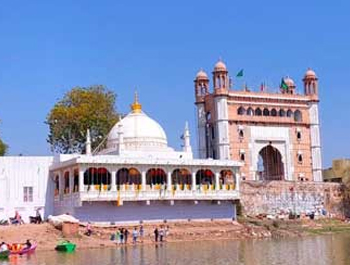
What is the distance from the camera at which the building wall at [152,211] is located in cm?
4672

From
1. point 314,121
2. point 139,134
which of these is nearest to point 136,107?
point 139,134

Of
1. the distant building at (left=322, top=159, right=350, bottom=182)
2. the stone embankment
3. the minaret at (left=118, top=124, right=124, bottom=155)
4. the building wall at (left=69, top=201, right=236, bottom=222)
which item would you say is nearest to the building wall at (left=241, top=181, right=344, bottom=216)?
the stone embankment

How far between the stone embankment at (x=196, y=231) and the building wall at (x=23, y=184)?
234 inches

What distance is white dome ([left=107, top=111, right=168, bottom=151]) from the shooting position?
51.6 metres

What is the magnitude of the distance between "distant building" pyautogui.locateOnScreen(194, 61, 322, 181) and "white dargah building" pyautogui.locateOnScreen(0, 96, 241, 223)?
14.0m

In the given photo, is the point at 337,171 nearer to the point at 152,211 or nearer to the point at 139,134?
the point at 139,134

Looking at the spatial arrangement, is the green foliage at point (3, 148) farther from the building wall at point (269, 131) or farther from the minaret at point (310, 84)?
the minaret at point (310, 84)

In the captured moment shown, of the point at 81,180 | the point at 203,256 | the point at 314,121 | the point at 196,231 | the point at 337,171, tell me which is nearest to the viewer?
the point at 203,256

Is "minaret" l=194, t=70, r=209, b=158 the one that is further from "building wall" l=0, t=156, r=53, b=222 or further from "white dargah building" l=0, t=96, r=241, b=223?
"building wall" l=0, t=156, r=53, b=222

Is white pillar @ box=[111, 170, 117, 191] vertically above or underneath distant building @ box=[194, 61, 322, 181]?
underneath

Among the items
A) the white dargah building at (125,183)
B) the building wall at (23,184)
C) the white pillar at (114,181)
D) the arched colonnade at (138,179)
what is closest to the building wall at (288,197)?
the arched colonnade at (138,179)

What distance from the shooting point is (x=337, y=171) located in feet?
238

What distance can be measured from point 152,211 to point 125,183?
2818mm

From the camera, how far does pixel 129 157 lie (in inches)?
1893
